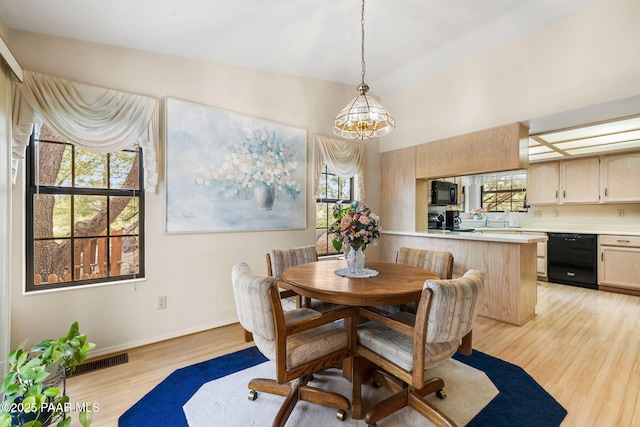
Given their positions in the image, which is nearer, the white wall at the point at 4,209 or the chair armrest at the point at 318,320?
the chair armrest at the point at 318,320

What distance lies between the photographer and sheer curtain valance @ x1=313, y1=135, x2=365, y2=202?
3635mm

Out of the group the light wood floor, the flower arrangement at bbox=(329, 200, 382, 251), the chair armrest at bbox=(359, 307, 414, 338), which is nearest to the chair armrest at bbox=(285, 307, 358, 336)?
the chair armrest at bbox=(359, 307, 414, 338)

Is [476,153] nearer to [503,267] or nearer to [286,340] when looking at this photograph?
[503,267]

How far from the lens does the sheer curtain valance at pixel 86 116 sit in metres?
2.02

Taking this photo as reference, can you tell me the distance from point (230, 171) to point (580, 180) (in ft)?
18.4

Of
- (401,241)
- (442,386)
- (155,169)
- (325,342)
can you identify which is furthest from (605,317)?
(155,169)

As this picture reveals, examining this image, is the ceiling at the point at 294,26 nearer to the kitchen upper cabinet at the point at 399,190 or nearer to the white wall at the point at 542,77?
the white wall at the point at 542,77

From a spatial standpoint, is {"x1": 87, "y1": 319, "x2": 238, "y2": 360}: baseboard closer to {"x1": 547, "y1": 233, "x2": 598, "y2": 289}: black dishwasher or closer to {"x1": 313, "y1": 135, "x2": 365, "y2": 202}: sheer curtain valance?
{"x1": 313, "y1": 135, "x2": 365, "y2": 202}: sheer curtain valance

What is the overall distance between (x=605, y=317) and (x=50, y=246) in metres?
5.59

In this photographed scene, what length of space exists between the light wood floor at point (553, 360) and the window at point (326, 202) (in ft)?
5.07

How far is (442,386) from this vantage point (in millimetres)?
1825

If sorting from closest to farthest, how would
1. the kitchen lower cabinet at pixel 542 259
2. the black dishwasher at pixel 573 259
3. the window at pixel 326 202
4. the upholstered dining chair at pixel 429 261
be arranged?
1. the upholstered dining chair at pixel 429 261
2. the window at pixel 326 202
3. the black dishwasher at pixel 573 259
4. the kitchen lower cabinet at pixel 542 259

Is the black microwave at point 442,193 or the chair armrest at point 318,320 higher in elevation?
the black microwave at point 442,193

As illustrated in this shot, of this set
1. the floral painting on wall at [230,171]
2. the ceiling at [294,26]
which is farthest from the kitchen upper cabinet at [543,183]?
the floral painting on wall at [230,171]
